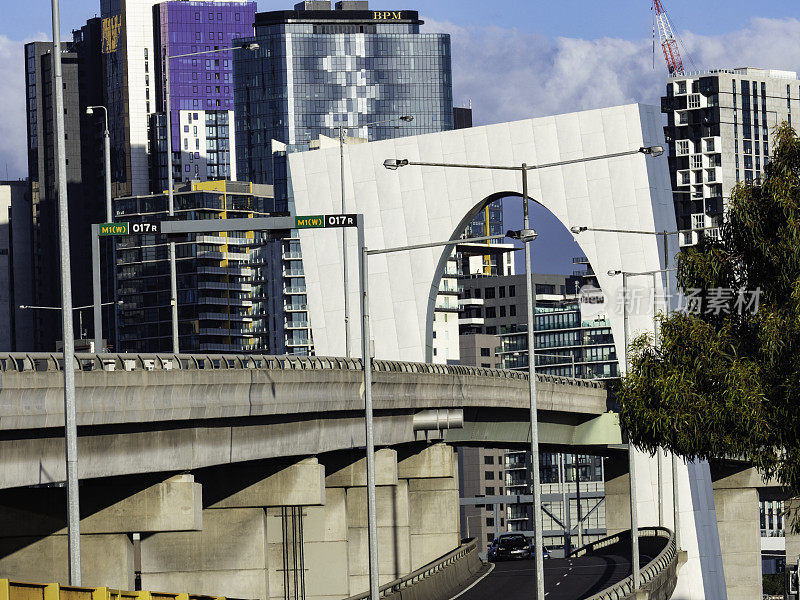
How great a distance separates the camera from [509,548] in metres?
85.2

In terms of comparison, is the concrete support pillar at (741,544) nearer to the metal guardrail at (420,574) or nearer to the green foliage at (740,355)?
the metal guardrail at (420,574)

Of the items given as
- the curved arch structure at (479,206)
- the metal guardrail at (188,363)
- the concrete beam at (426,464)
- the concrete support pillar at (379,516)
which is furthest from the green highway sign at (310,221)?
the curved arch structure at (479,206)

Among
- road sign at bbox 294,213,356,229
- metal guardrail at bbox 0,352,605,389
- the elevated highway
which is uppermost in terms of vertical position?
road sign at bbox 294,213,356,229

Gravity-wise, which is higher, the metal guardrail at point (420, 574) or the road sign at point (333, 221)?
the road sign at point (333, 221)

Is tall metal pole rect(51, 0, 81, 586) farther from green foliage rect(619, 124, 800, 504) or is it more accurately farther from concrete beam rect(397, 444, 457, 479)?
concrete beam rect(397, 444, 457, 479)

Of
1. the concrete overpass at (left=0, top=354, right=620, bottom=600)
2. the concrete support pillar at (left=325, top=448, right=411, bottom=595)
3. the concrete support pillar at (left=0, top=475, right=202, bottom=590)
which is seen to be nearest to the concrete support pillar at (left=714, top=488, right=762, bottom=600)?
the concrete overpass at (left=0, top=354, right=620, bottom=600)

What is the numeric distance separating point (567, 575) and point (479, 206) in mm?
28639

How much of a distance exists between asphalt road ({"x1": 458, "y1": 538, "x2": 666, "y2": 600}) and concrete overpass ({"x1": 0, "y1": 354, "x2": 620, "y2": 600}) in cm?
450

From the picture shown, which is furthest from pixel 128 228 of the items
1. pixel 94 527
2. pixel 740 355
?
pixel 740 355

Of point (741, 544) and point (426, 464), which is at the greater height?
point (426, 464)

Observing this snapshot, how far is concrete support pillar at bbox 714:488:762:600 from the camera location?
97.7 m

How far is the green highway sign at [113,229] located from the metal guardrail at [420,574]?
13.0 meters

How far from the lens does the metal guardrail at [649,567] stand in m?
51.9

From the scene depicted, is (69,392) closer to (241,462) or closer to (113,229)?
(241,462)
